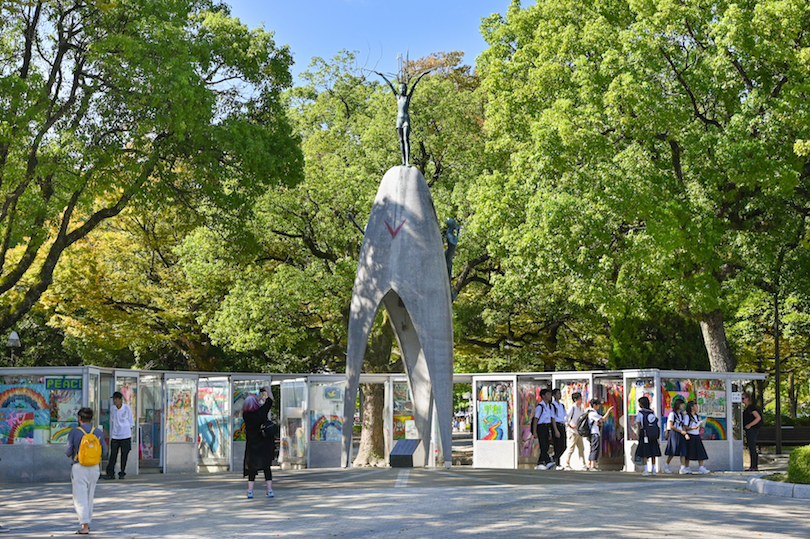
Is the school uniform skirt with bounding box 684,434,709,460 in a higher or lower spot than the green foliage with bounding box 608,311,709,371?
lower

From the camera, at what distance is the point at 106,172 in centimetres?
1733

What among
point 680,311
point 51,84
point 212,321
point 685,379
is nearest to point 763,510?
point 685,379

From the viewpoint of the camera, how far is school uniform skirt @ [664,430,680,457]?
17031 mm

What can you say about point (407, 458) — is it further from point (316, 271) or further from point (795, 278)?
point (795, 278)

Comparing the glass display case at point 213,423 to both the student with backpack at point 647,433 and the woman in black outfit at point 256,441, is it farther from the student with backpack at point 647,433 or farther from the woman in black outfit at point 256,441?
the student with backpack at point 647,433

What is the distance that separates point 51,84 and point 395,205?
701 centimetres

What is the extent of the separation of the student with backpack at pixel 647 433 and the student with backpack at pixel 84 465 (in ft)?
33.8

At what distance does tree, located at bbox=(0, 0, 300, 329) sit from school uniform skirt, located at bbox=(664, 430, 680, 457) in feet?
32.5

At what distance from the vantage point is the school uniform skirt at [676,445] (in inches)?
671

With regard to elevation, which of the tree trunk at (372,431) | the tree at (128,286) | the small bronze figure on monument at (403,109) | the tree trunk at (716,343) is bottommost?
the tree trunk at (372,431)

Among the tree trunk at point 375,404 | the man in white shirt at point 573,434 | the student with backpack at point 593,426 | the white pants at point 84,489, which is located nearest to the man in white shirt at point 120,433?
the white pants at point 84,489

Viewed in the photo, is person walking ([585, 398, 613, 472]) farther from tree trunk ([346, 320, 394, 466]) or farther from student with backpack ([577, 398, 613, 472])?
tree trunk ([346, 320, 394, 466])

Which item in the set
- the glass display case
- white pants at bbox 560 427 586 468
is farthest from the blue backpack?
the glass display case

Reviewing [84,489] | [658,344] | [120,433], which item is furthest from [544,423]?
[84,489]
